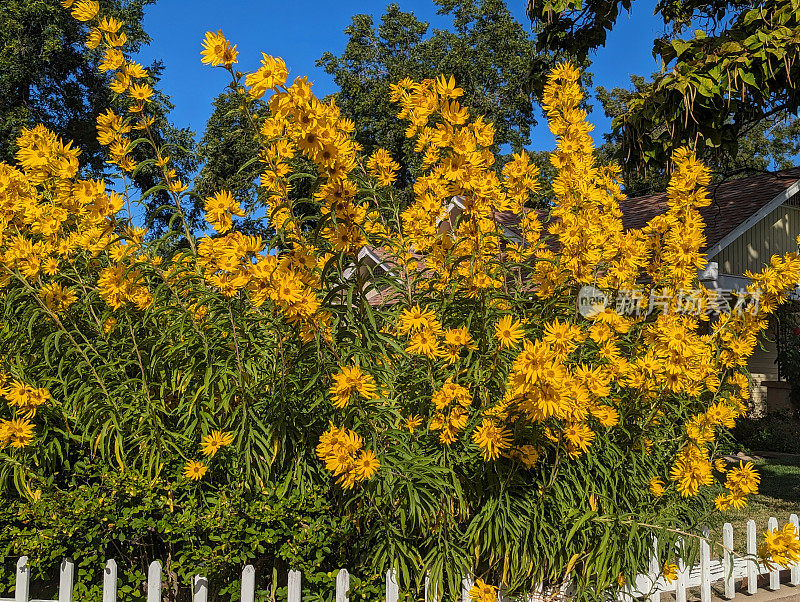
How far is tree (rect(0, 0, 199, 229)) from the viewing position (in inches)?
700

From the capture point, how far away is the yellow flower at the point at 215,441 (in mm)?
2955

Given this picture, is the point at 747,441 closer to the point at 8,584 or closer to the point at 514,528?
the point at 514,528

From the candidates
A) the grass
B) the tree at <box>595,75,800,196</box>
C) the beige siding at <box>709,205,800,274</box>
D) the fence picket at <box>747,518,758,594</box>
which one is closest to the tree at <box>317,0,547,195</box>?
the tree at <box>595,75,800,196</box>

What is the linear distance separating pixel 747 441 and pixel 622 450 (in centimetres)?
1146

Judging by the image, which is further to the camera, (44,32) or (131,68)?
(44,32)

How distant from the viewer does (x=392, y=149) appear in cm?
2234

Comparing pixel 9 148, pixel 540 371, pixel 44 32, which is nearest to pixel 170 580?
pixel 540 371

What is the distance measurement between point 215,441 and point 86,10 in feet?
6.49

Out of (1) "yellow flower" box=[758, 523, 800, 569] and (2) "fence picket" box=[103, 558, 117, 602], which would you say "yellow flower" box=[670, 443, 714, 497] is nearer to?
(1) "yellow flower" box=[758, 523, 800, 569]

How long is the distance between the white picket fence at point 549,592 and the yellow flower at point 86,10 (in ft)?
7.77

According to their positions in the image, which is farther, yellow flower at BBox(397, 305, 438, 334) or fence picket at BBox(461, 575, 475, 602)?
fence picket at BBox(461, 575, 475, 602)

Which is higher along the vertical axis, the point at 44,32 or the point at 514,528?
the point at 44,32

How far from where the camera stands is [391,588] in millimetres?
2994

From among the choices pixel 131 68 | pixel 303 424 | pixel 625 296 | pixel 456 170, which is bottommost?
pixel 303 424
